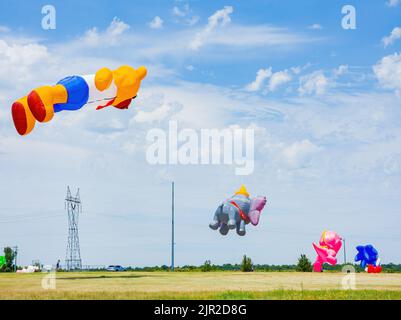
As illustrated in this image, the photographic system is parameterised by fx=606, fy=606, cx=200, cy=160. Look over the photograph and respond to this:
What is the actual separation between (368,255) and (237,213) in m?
17.4

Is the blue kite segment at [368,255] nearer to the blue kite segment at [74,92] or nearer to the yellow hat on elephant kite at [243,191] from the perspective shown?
the yellow hat on elephant kite at [243,191]

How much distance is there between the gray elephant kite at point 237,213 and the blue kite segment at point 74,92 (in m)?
18.2

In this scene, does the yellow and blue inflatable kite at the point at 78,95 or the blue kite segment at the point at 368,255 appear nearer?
the yellow and blue inflatable kite at the point at 78,95

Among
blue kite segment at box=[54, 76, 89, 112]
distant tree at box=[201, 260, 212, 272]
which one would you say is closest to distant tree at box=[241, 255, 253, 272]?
distant tree at box=[201, 260, 212, 272]

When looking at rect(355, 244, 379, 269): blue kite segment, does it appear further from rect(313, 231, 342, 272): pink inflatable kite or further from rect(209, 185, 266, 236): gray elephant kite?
rect(209, 185, 266, 236): gray elephant kite

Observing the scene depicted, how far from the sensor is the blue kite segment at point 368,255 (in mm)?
55344

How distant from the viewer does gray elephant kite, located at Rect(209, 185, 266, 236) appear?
4438 cm

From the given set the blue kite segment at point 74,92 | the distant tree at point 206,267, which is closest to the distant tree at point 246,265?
the distant tree at point 206,267

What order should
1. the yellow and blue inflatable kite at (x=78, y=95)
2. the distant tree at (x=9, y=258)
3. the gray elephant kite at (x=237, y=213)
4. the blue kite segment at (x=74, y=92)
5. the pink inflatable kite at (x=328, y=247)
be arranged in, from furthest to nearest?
the distant tree at (x=9, y=258), the pink inflatable kite at (x=328, y=247), the gray elephant kite at (x=237, y=213), the blue kite segment at (x=74, y=92), the yellow and blue inflatable kite at (x=78, y=95)

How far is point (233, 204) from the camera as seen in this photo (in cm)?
4484

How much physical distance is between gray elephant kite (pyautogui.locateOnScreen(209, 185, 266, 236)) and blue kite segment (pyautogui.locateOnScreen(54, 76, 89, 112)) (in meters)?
18.2
